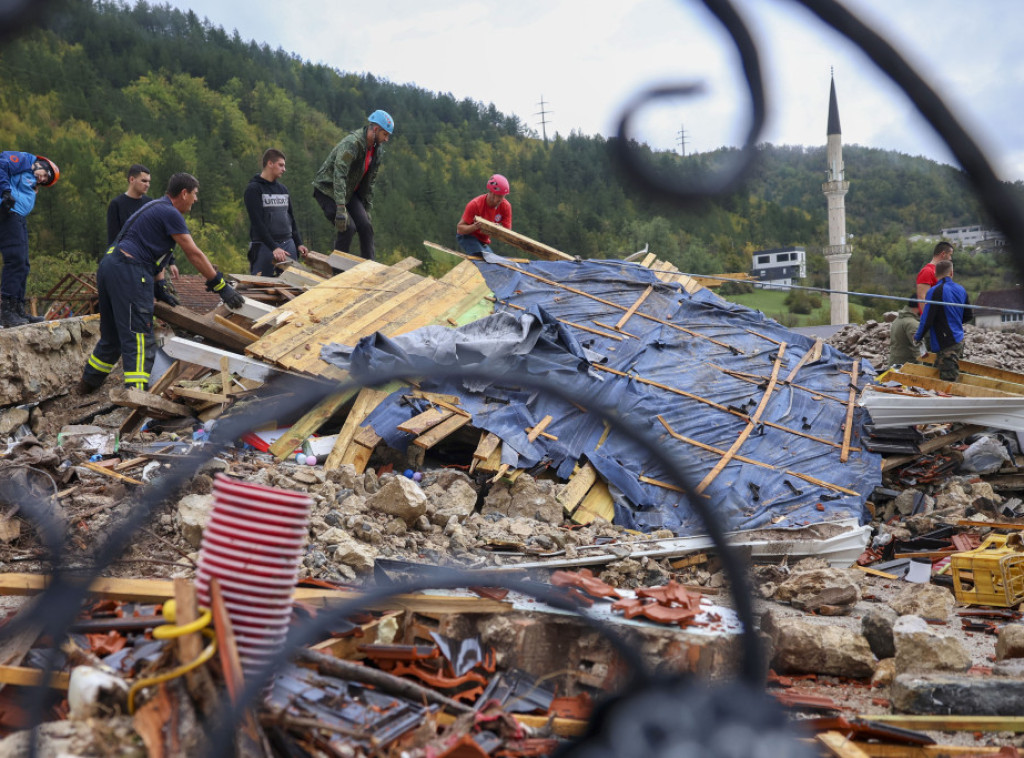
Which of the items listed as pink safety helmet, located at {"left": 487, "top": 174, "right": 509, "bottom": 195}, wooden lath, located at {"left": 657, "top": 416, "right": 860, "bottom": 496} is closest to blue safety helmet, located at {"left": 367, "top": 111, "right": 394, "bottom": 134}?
pink safety helmet, located at {"left": 487, "top": 174, "right": 509, "bottom": 195}

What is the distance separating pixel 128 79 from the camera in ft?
205

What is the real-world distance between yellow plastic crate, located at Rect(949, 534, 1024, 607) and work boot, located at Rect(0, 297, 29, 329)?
8.25 meters

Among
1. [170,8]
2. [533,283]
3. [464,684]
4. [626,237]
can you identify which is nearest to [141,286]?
[533,283]

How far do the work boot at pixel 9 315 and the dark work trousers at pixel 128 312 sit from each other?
1732 mm

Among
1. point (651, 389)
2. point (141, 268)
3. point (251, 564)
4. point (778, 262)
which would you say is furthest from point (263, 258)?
point (778, 262)

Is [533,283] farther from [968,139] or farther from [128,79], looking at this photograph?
[128,79]

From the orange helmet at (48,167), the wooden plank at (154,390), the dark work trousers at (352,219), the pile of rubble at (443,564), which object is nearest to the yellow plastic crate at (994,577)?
the pile of rubble at (443,564)

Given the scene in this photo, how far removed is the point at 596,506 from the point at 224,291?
3.64 m

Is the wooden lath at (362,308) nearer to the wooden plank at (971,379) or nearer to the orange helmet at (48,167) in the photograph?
the orange helmet at (48,167)

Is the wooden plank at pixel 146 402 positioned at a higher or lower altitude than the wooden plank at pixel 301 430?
higher

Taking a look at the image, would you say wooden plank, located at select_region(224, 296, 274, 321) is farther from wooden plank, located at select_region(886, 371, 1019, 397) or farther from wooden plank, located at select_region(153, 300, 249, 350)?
wooden plank, located at select_region(886, 371, 1019, 397)

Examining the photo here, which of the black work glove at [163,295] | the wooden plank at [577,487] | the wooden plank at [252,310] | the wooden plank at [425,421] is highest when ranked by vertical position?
the black work glove at [163,295]

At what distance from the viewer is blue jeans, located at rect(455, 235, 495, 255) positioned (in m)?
9.64

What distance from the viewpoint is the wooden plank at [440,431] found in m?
6.43
